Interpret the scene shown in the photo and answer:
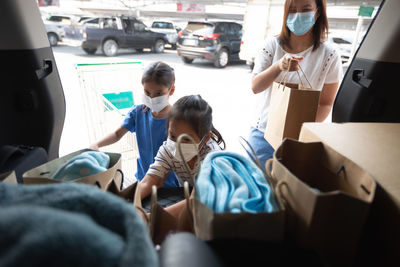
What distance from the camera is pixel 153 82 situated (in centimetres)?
141

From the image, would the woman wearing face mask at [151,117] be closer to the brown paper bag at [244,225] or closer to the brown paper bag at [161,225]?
the brown paper bag at [161,225]

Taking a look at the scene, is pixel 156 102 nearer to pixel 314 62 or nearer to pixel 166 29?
pixel 314 62

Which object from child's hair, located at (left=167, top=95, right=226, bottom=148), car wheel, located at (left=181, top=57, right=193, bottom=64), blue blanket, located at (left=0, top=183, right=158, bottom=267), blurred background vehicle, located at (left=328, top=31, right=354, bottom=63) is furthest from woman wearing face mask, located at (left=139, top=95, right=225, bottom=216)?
blurred background vehicle, located at (left=328, top=31, right=354, bottom=63)

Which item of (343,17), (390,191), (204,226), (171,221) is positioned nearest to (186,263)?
(204,226)

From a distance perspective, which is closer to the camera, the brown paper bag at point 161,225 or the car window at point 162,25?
the brown paper bag at point 161,225

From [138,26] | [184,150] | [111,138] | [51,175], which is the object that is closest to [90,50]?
[138,26]

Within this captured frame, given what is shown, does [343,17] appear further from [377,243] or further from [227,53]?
[377,243]

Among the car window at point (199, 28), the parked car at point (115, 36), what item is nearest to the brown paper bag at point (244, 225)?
the car window at point (199, 28)

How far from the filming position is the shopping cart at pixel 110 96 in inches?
66.7

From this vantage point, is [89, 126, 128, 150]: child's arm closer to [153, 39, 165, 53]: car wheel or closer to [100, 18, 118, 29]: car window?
[100, 18, 118, 29]: car window

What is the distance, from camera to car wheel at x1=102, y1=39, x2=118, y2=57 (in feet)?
25.8

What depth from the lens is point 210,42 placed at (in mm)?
6875

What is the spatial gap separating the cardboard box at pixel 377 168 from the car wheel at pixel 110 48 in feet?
27.0

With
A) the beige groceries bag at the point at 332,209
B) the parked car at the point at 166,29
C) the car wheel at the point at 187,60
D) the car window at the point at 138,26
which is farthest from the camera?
the parked car at the point at 166,29
